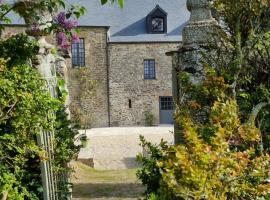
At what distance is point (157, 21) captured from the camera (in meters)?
26.5

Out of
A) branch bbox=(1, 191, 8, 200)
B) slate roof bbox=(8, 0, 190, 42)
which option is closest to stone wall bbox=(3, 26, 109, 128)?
slate roof bbox=(8, 0, 190, 42)

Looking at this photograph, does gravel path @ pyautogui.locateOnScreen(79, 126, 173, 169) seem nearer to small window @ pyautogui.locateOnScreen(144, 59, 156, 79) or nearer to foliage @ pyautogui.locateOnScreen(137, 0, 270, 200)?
foliage @ pyautogui.locateOnScreen(137, 0, 270, 200)

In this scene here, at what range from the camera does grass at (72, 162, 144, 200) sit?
24.5ft

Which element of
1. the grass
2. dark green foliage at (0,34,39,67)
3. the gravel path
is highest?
dark green foliage at (0,34,39,67)

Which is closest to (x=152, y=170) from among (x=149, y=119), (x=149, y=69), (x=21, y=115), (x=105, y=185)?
(x=21, y=115)

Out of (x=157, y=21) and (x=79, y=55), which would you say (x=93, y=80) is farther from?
(x=157, y=21)

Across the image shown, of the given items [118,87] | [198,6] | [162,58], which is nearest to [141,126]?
[118,87]

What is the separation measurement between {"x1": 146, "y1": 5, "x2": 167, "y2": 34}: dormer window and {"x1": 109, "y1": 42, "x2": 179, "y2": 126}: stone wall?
39.2 inches

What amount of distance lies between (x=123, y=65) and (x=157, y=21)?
11.5 feet

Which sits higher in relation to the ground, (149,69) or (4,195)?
(149,69)

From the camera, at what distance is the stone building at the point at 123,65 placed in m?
26.0

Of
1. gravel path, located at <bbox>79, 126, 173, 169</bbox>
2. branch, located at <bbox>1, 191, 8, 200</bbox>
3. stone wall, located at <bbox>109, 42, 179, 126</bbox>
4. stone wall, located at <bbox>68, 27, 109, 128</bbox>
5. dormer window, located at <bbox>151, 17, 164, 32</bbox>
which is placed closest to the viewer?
branch, located at <bbox>1, 191, 8, 200</bbox>

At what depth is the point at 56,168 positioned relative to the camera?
14.6 feet

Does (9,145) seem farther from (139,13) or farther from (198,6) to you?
(139,13)
